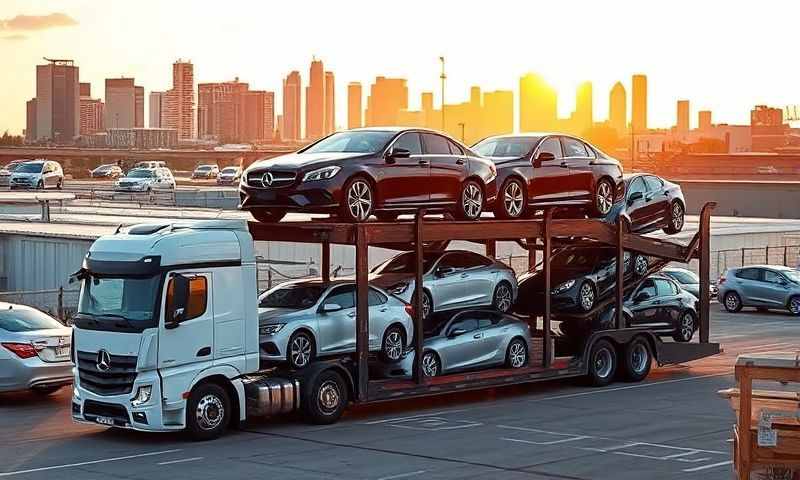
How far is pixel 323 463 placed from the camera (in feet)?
53.5

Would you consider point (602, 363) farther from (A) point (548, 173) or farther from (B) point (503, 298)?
(A) point (548, 173)

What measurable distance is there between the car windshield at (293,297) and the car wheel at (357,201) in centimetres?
115

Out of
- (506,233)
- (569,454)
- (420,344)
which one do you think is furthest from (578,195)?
(569,454)

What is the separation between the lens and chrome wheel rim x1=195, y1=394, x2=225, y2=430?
17922mm

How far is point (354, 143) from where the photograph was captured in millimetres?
20797

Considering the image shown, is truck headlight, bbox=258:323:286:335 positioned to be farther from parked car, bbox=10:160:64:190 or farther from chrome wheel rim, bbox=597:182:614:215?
parked car, bbox=10:160:64:190

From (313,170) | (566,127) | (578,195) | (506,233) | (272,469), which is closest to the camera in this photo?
(272,469)

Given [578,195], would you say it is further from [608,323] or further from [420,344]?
[420,344]

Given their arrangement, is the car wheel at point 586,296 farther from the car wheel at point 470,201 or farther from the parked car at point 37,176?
the parked car at point 37,176

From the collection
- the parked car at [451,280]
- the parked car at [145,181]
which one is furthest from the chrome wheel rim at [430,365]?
the parked car at [145,181]

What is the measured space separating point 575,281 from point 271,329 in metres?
7.23

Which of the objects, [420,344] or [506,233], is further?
[506,233]

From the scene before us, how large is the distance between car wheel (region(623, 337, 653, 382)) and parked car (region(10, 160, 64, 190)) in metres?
53.6

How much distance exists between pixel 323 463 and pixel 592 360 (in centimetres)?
862
